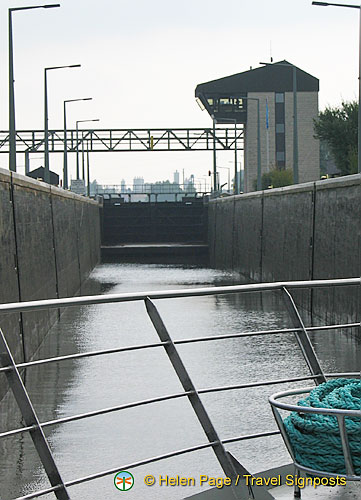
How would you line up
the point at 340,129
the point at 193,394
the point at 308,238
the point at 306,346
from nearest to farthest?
the point at 193,394 → the point at 306,346 → the point at 308,238 → the point at 340,129

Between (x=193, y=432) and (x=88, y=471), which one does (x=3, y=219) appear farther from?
(x=88, y=471)

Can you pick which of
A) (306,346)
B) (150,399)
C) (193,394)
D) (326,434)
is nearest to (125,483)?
(306,346)

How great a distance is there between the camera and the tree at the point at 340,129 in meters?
48.3

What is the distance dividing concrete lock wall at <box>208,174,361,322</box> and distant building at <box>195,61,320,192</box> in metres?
36.2

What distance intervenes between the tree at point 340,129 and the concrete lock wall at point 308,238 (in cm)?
1170

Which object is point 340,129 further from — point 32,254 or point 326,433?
point 326,433

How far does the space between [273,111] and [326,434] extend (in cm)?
7297

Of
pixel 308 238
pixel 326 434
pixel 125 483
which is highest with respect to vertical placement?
pixel 308 238

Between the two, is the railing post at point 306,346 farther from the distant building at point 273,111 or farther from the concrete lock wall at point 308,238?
the distant building at point 273,111

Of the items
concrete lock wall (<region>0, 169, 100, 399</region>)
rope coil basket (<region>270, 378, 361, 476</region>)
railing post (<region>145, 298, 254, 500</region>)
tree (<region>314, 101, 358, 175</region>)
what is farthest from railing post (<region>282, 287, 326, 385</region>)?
tree (<region>314, 101, 358, 175</region>)

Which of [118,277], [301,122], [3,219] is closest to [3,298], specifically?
[3,219]

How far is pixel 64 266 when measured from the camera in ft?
85.0

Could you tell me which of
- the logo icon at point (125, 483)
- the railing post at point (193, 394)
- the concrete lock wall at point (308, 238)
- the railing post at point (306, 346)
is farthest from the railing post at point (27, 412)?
the concrete lock wall at point (308, 238)

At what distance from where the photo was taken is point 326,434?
Result: 3.31 m
